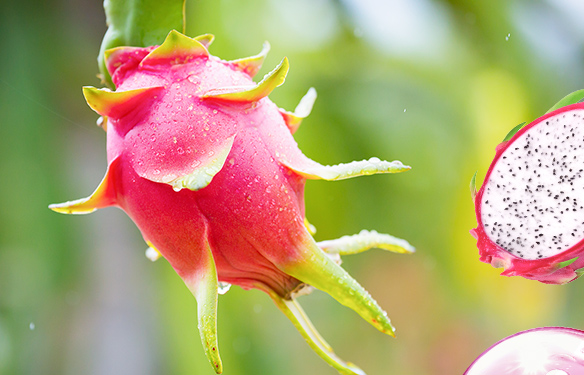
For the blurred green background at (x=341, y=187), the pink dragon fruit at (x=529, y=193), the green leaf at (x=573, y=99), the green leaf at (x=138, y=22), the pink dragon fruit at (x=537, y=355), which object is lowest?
the blurred green background at (x=341, y=187)

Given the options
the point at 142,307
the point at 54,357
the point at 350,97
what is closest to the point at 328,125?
the point at 350,97

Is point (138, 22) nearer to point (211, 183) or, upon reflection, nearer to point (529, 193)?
point (211, 183)

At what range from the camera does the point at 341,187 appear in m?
0.75

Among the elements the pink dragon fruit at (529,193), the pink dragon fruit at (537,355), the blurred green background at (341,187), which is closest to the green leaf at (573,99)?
the pink dragon fruit at (529,193)

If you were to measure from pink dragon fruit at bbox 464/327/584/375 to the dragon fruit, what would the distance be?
77mm

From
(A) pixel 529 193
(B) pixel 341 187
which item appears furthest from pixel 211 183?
(B) pixel 341 187

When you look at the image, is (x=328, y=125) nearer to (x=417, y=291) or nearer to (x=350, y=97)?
(x=350, y=97)

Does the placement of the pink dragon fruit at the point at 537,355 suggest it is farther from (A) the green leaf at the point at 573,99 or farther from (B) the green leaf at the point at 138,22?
(B) the green leaf at the point at 138,22

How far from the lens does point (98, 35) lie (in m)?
0.89

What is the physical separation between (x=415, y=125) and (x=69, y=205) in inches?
22.0

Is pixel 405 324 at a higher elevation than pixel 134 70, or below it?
below

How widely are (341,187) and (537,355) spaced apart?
484 millimetres

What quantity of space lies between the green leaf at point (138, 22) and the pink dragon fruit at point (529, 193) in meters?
0.18

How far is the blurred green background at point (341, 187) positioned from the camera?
28.1 inches
